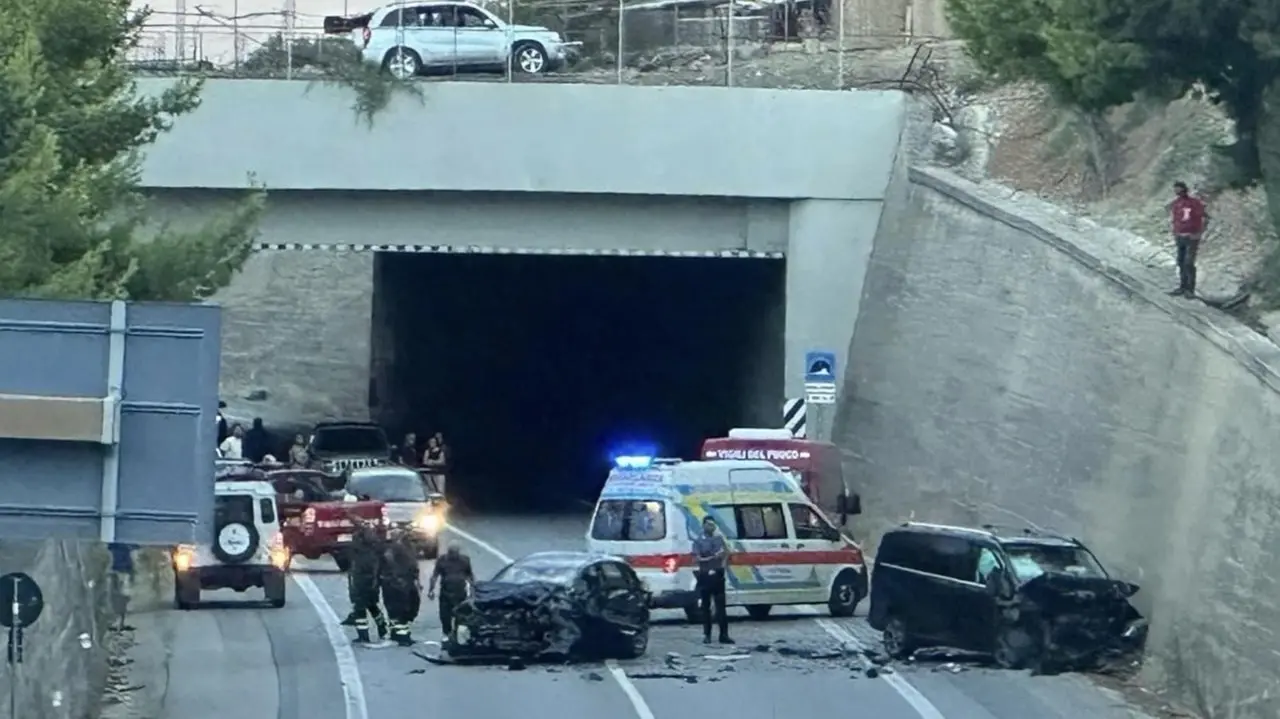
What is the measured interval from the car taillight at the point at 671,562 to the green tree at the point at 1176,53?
7793mm

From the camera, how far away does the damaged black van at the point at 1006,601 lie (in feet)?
84.9

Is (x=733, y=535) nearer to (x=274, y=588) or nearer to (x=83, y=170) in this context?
(x=274, y=588)

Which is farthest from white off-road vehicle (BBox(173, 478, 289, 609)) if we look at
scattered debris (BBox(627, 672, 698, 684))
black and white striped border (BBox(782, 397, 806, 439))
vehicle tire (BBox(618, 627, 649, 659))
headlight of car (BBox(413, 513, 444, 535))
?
black and white striped border (BBox(782, 397, 806, 439))

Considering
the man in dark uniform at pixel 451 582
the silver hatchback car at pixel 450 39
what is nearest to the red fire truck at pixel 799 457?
the man in dark uniform at pixel 451 582

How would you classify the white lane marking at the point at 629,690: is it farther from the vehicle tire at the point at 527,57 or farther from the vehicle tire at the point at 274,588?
the vehicle tire at the point at 527,57

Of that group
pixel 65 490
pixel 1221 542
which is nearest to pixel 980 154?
pixel 1221 542

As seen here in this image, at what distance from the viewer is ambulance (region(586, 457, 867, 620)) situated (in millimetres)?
30062

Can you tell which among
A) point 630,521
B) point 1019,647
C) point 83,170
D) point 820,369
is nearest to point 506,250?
point 820,369

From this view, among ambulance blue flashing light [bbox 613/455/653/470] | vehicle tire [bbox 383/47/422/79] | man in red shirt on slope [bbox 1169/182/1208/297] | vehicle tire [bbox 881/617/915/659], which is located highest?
vehicle tire [bbox 383/47/422/79]

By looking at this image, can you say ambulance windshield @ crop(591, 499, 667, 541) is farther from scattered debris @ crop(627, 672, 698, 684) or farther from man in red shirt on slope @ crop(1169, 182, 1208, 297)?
man in red shirt on slope @ crop(1169, 182, 1208, 297)

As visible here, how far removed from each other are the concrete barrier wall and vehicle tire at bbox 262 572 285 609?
9983 millimetres

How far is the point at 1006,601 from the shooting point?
85.0 ft

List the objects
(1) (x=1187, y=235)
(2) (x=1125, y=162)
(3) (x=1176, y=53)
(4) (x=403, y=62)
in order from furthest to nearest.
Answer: (4) (x=403, y=62) → (2) (x=1125, y=162) → (1) (x=1187, y=235) → (3) (x=1176, y=53)

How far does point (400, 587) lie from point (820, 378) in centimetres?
1150
